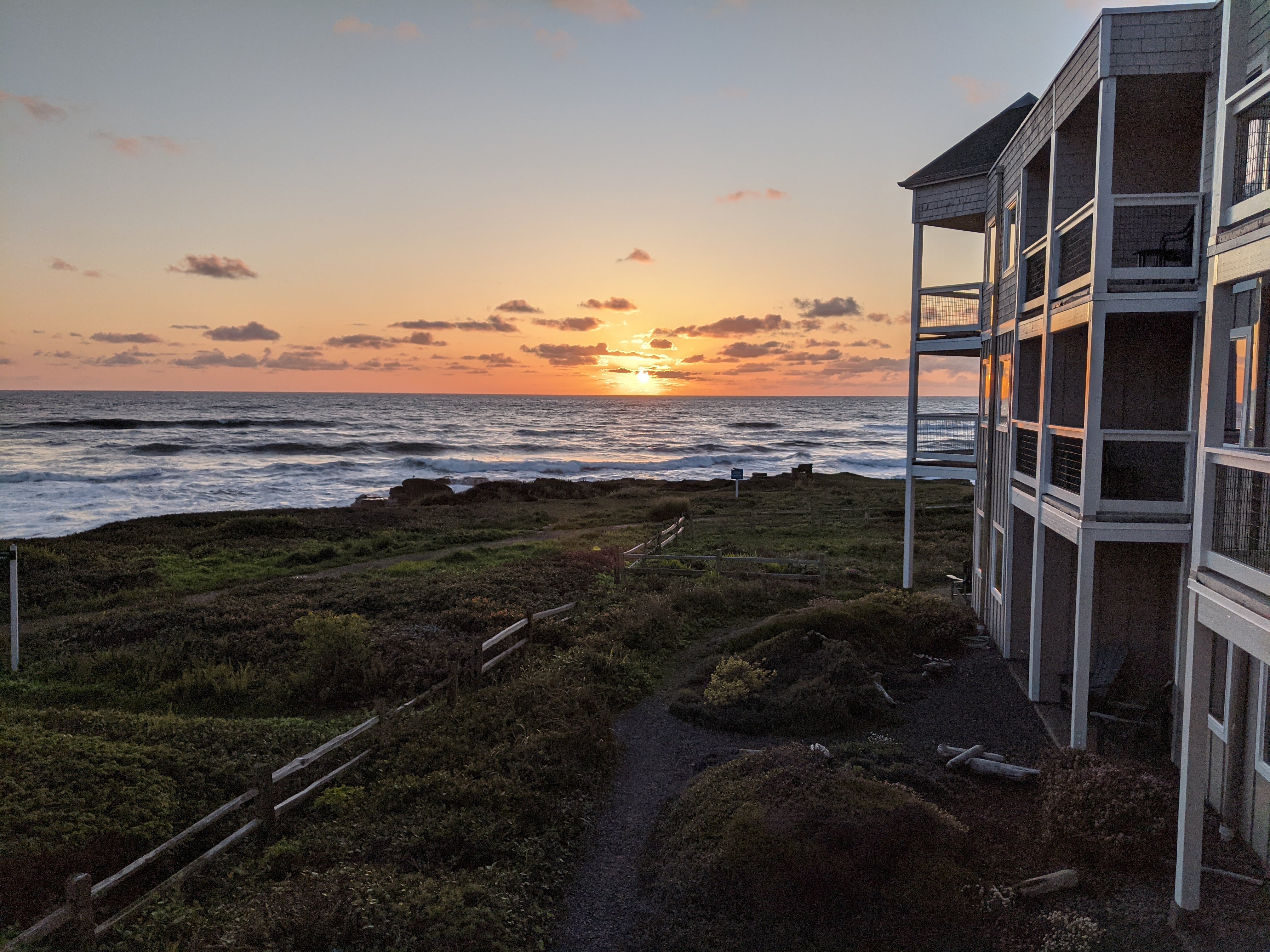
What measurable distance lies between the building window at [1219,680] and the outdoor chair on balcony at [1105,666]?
1.65m

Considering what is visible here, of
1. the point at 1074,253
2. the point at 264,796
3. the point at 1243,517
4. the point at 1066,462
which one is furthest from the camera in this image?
the point at 1074,253

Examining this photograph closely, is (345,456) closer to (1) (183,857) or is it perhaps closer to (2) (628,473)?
(2) (628,473)

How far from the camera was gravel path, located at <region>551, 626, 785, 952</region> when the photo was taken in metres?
6.54

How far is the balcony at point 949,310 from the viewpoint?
56.6 feet

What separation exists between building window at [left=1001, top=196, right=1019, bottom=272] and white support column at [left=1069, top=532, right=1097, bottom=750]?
649 cm

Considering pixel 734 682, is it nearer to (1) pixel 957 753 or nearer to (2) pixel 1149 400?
(1) pixel 957 753

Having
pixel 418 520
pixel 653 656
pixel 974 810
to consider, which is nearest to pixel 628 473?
pixel 418 520

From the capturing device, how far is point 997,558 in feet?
47.8

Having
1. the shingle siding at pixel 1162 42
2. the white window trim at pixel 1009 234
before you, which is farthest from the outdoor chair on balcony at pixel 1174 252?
the white window trim at pixel 1009 234

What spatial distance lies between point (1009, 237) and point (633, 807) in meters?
12.0

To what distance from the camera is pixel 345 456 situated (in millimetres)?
73500

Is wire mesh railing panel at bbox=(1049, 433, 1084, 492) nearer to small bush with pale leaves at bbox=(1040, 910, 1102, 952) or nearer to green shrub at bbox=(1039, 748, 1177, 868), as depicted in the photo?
green shrub at bbox=(1039, 748, 1177, 868)

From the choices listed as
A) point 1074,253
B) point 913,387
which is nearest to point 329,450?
point 913,387

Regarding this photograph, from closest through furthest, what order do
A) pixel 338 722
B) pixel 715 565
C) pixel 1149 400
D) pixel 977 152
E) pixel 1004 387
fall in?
1. pixel 1149 400
2. pixel 338 722
3. pixel 1004 387
4. pixel 977 152
5. pixel 715 565
